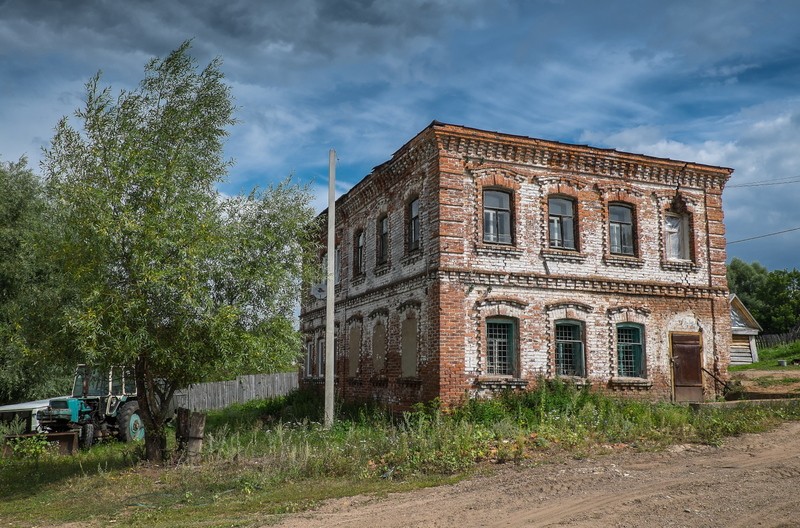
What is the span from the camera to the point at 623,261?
1878 centimetres

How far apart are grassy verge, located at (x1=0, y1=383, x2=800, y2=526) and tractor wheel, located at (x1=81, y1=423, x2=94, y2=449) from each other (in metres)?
1.12

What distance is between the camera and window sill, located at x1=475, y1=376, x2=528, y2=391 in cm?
1658

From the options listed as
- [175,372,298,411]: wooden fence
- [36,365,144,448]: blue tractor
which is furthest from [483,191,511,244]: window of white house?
[175,372,298,411]: wooden fence

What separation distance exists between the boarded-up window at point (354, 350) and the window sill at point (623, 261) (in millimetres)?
7934

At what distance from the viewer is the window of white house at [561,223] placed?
60.5 feet

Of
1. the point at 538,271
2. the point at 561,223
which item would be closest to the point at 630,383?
the point at 538,271

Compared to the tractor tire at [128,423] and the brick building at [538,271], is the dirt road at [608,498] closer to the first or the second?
the brick building at [538,271]

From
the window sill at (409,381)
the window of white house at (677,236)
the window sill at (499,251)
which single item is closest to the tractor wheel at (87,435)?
the window sill at (409,381)

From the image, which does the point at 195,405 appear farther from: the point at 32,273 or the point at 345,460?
the point at 345,460

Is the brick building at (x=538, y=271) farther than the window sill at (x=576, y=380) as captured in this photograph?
No

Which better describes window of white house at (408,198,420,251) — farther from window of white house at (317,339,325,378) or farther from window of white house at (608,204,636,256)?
window of white house at (317,339,325,378)

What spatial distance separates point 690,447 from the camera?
13.0 meters

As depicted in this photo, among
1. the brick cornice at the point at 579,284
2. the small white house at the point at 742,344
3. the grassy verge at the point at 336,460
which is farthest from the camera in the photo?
the small white house at the point at 742,344

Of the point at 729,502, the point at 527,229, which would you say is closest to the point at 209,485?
the point at 729,502
